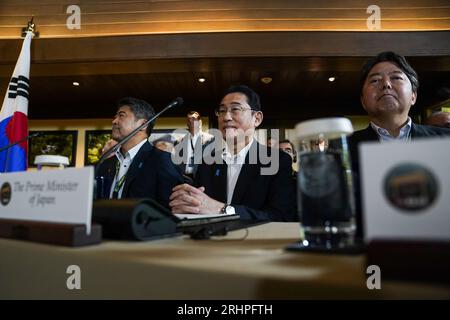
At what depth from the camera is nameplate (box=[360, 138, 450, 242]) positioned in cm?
30

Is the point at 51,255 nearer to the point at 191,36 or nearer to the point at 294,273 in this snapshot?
the point at 294,273

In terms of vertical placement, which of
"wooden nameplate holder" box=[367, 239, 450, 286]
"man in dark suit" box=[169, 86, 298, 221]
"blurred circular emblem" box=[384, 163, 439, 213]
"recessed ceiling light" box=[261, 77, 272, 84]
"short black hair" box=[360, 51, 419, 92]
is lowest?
"wooden nameplate holder" box=[367, 239, 450, 286]

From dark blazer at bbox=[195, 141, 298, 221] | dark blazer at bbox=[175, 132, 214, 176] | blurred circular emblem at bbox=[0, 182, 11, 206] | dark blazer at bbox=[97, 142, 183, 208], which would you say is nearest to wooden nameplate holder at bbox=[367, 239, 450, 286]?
blurred circular emblem at bbox=[0, 182, 11, 206]

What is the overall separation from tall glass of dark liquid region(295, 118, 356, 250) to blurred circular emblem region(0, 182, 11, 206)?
66cm

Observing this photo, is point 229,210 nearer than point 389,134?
Yes

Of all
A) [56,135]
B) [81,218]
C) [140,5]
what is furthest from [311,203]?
[56,135]

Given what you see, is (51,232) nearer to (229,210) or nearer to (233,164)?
(229,210)

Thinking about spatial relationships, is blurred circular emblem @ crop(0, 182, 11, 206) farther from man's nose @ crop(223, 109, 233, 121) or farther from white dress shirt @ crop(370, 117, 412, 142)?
white dress shirt @ crop(370, 117, 412, 142)

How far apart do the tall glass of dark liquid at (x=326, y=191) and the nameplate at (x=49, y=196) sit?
0.37 meters

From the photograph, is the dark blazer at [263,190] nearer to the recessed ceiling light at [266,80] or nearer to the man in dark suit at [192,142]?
the man in dark suit at [192,142]

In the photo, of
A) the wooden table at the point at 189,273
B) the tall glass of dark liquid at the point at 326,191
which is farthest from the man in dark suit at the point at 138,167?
the tall glass of dark liquid at the point at 326,191

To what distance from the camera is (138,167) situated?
83.4 inches

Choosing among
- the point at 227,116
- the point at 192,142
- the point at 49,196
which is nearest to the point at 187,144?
the point at 192,142

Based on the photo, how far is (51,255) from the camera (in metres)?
0.48
